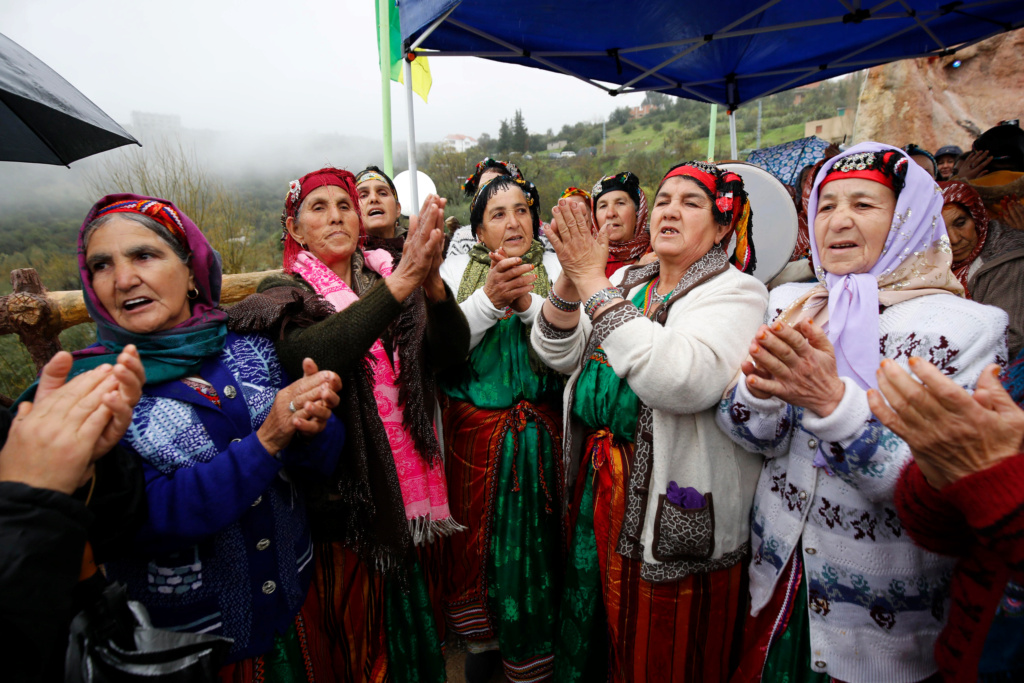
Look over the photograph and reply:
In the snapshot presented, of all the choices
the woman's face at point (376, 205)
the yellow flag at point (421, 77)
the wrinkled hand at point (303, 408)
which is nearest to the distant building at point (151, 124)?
the yellow flag at point (421, 77)

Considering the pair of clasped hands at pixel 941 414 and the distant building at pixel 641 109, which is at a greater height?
the distant building at pixel 641 109

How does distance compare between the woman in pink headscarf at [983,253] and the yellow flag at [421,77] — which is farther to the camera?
the yellow flag at [421,77]

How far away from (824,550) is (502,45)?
4.45 meters

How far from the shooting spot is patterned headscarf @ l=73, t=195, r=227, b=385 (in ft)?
4.38

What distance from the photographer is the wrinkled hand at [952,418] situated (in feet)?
3.00

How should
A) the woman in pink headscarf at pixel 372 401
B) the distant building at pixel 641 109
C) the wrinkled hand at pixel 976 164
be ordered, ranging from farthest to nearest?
the distant building at pixel 641 109 < the wrinkled hand at pixel 976 164 < the woman in pink headscarf at pixel 372 401

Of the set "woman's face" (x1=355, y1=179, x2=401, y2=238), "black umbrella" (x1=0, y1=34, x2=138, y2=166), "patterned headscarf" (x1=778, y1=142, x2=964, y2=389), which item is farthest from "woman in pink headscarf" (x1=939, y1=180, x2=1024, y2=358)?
"black umbrella" (x1=0, y1=34, x2=138, y2=166)

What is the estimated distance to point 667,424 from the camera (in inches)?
64.7

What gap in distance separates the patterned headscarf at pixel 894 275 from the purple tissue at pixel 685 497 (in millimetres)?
585

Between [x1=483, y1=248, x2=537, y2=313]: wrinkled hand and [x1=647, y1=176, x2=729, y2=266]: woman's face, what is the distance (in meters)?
0.54

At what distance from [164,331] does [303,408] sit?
0.51 metres

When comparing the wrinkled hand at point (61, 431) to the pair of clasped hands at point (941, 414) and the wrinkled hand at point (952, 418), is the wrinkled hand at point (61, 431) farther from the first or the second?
the wrinkled hand at point (952, 418)

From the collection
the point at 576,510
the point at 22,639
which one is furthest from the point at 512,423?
the point at 22,639

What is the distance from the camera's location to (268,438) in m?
1.32
